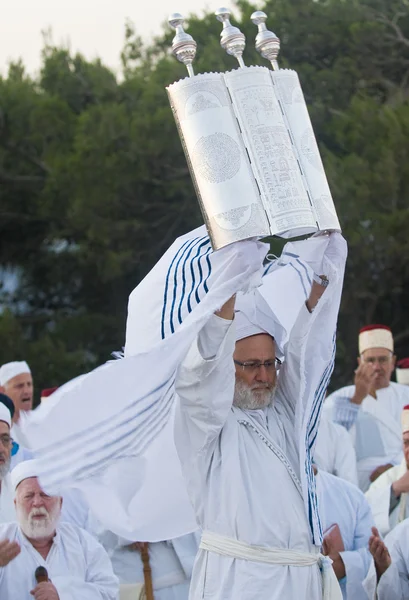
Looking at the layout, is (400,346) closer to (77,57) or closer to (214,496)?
(77,57)

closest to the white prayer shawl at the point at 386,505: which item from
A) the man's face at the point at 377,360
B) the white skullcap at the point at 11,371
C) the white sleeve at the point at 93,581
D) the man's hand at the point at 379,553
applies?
the man's hand at the point at 379,553

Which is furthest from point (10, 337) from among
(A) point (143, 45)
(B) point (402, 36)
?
(B) point (402, 36)

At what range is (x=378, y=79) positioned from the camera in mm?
15484

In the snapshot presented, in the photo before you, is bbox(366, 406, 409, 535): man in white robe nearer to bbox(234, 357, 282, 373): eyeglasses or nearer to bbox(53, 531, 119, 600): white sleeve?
bbox(53, 531, 119, 600): white sleeve

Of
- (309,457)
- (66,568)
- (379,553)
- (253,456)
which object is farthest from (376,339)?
(253,456)

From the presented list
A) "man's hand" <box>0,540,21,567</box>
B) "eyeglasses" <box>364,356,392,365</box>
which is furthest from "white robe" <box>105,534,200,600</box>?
"eyeglasses" <box>364,356,392,365</box>

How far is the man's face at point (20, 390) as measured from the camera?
8.20 m

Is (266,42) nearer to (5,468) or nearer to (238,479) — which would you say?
(238,479)

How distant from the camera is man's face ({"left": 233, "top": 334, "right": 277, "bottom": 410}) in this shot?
4.33 meters

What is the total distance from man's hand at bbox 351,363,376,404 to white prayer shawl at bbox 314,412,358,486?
2.50 ft

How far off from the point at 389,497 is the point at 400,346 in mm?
6732

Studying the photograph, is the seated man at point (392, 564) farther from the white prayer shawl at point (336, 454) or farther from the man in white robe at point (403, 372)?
the man in white robe at point (403, 372)

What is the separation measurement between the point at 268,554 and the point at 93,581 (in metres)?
2.12

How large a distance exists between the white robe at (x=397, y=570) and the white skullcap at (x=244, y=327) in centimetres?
214
